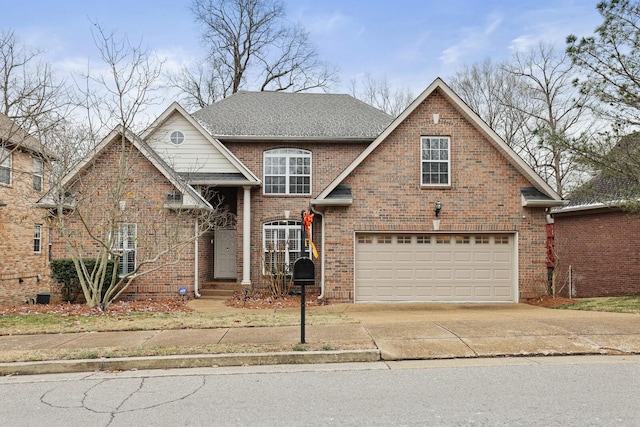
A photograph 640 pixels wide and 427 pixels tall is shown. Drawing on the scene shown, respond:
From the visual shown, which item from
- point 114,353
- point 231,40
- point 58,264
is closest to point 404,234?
point 114,353

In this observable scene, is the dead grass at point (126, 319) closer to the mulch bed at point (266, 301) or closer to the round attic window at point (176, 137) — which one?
the mulch bed at point (266, 301)

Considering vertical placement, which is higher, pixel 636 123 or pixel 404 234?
pixel 636 123

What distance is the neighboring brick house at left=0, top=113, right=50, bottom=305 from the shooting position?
19625 millimetres

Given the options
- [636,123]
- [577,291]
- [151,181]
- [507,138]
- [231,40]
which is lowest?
[577,291]

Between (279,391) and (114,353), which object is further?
(114,353)

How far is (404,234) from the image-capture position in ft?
47.5

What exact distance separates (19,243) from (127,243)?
28.3 feet

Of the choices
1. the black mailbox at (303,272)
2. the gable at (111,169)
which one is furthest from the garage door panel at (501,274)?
the gable at (111,169)

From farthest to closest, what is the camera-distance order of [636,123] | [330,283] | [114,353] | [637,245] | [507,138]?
[507,138]
[637,245]
[330,283]
[636,123]
[114,353]

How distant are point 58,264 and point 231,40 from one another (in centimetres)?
2539

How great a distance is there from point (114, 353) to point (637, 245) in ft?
55.2

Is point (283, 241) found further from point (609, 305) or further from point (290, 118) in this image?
point (609, 305)

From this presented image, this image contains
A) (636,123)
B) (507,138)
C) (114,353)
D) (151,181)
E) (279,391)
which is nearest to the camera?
(279,391)

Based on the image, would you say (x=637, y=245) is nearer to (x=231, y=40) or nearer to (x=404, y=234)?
(x=404, y=234)
